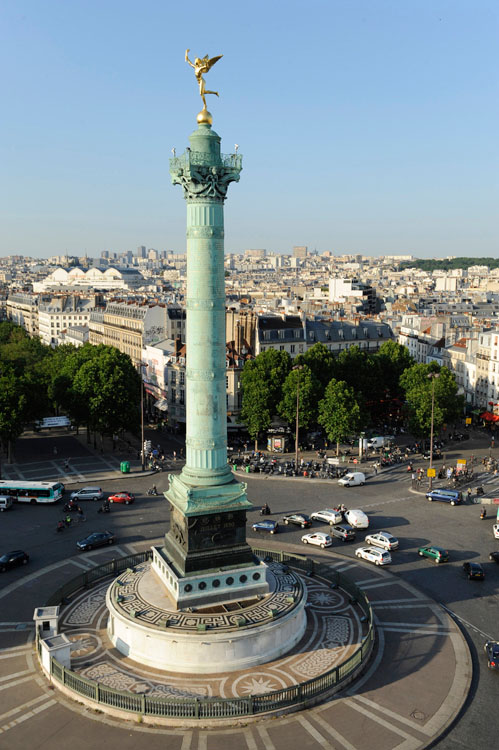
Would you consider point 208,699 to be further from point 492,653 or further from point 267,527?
point 267,527

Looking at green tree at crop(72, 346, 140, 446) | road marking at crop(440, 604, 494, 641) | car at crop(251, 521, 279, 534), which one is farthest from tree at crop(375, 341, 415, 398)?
road marking at crop(440, 604, 494, 641)

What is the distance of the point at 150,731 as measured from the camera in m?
26.8

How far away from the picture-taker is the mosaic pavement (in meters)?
29.5

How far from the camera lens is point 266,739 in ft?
86.3

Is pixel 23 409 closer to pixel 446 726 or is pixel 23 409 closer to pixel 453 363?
pixel 446 726

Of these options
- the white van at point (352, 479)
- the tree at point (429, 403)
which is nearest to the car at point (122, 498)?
the white van at point (352, 479)

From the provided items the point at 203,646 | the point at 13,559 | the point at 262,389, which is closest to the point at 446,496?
the point at 262,389

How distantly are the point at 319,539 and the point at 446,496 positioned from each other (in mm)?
16900

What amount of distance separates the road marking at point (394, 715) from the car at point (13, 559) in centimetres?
2476

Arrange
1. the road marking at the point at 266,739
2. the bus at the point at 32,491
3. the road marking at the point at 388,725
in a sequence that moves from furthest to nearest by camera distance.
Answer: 1. the bus at the point at 32,491
2. the road marking at the point at 388,725
3. the road marking at the point at 266,739

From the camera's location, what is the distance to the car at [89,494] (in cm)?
5962

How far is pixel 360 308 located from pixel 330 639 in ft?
544

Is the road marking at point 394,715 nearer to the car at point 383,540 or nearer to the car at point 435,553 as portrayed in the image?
the car at point 435,553

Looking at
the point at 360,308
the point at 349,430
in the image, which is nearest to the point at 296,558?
the point at 349,430
